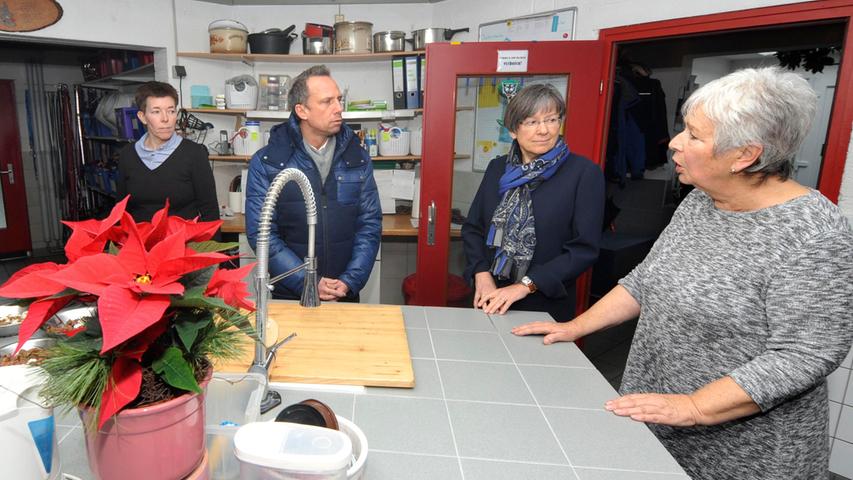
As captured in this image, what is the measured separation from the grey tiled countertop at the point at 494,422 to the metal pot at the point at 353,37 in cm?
277

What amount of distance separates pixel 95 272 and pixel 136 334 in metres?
0.09

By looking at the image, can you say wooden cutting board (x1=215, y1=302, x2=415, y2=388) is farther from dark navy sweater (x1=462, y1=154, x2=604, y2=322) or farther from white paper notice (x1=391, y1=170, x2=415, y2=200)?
white paper notice (x1=391, y1=170, x2=415, y2=200)

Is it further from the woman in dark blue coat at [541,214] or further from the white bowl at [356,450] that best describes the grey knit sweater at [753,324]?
the white bowl at [356,450]

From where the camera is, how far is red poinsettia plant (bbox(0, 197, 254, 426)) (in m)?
0.55

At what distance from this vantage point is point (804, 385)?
1.00 meters

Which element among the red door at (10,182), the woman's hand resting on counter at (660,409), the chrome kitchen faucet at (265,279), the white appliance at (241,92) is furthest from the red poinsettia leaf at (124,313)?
the red door at (10,182)

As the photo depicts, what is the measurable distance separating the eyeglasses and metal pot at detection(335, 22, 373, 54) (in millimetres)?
2112

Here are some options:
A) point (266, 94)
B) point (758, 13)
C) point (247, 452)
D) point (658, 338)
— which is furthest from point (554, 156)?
point (266, 94)

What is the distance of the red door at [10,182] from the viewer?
5.62m

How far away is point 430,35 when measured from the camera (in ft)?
10.9

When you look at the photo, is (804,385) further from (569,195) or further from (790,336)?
(569,195)

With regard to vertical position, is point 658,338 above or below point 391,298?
above

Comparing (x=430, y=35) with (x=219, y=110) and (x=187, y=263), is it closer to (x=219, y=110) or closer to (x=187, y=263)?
(x=219, y=110)

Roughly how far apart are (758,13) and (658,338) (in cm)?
186
